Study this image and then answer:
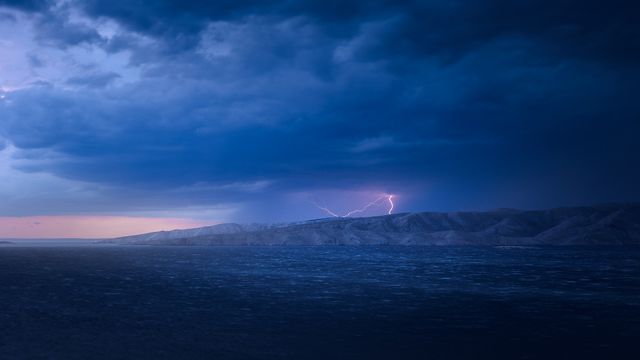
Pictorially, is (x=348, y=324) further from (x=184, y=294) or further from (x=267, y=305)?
(x=184, y=294)

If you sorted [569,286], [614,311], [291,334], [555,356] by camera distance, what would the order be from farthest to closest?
[569,286], [614,311], [291,334], [555,356]

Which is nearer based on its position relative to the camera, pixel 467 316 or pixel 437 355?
pixel 437 355

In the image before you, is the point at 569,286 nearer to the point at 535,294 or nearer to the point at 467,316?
the point at 535,294

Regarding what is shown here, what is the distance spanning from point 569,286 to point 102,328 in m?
66.2

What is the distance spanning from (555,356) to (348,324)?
54.4 feet

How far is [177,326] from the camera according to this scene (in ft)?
137

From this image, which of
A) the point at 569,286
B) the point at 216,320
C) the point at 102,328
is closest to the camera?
the point at 102,328

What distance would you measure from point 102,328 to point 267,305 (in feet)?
59.0

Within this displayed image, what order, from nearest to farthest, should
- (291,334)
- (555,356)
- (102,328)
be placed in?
(555,356) → (291,334) → (102,328)

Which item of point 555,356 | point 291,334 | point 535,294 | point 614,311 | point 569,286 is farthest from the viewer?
point 569,286

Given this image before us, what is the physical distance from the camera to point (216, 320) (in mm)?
44406

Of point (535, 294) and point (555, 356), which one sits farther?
point (535, 294)

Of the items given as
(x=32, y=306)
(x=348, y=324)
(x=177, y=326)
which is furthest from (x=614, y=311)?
(x=32, y=306)

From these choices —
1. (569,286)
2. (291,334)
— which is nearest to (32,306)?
(291,334)
